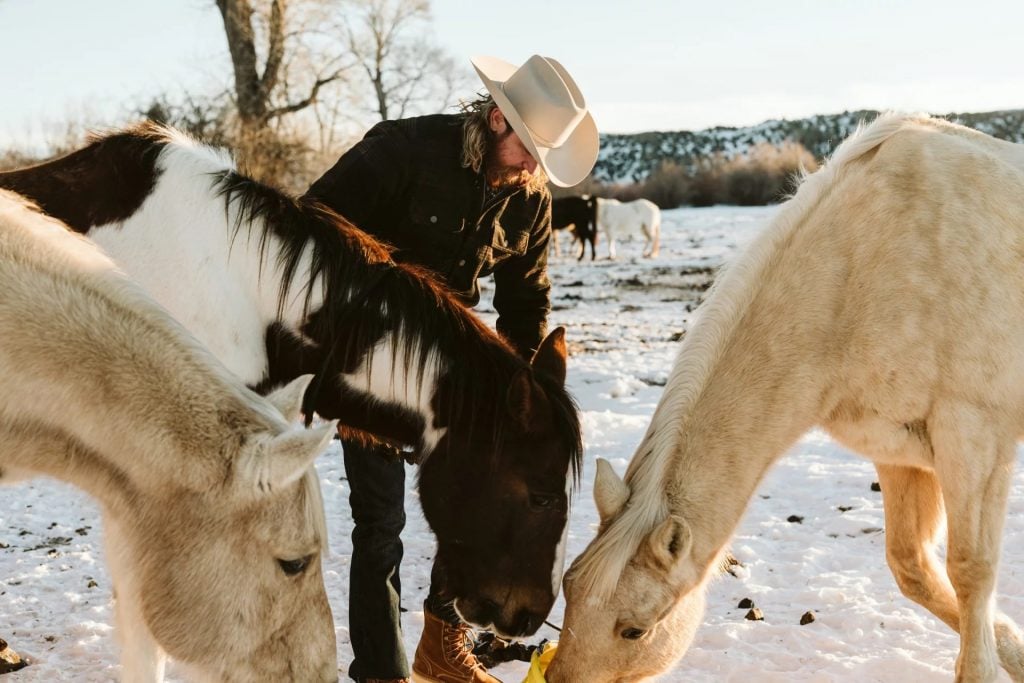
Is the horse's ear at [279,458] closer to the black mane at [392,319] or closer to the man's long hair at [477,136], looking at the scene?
the black mane at [392,319]

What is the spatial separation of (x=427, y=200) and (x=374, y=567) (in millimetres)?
1353

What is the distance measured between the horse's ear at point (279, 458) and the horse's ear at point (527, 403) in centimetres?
87

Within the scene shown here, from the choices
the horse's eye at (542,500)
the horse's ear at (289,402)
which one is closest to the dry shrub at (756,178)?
the horse's eye at (542,500)

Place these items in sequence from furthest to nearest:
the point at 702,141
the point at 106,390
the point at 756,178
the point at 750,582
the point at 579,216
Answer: the point at 702,141, the point at 756,178, the point at 579,216, the point at 750,582, the point at 106,390

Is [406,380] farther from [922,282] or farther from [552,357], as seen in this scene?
[922,282]

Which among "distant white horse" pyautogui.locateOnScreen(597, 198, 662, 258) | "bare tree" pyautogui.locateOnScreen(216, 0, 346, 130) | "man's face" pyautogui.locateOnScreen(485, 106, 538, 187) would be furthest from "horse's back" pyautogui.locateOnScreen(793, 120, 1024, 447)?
"distant white horse" pyautogui.locateOnScreen(597, 198, 662, 258)

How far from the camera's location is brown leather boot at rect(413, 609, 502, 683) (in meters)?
3.14

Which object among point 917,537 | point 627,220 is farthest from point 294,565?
point 627,220

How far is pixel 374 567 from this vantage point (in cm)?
313

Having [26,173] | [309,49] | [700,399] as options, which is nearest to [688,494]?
[700,399]

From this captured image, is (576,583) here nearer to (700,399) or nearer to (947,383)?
(700,399)

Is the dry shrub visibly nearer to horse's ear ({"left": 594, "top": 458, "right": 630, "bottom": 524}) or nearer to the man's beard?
the man's beard

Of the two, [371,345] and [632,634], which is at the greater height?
[371,345]

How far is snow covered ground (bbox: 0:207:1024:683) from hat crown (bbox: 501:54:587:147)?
79cm
